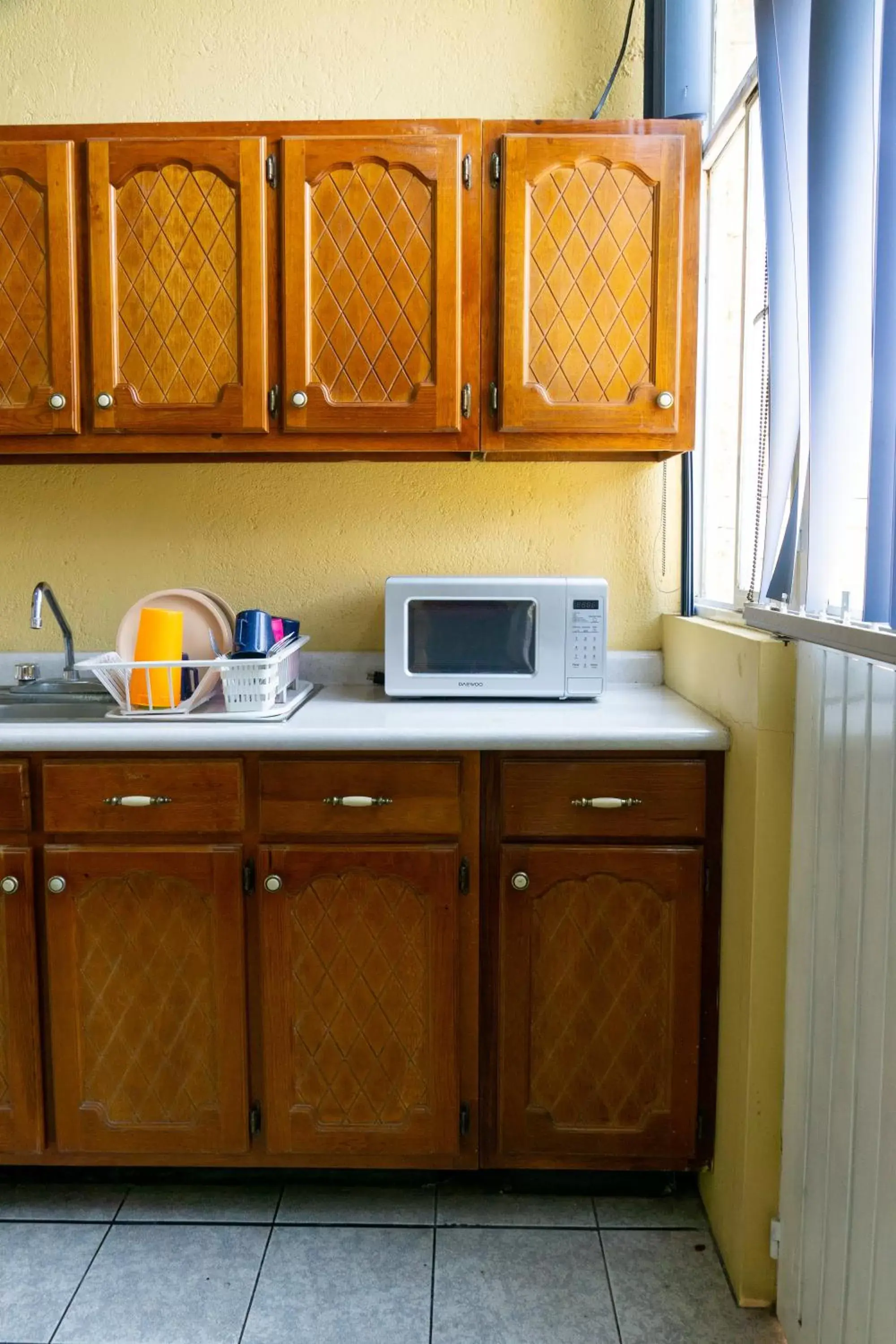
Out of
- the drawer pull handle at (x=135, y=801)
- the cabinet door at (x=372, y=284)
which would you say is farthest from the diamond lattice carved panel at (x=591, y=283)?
the drawer pull handle at (x=135, y=801)

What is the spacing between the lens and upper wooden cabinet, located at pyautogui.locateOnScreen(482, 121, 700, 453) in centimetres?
190

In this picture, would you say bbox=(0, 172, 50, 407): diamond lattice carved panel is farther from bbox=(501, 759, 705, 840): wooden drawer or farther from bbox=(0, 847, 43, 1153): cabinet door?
bbox=(501, 759, 705, 840): wooden drawer

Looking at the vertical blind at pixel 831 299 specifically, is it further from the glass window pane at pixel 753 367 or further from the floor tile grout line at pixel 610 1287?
the floor tile grout line at pixel 610 1287

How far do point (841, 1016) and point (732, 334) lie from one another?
1417 mm

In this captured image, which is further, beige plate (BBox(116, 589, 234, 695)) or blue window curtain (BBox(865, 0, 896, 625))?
beige plate (BBox(116, 589, 234, 695))

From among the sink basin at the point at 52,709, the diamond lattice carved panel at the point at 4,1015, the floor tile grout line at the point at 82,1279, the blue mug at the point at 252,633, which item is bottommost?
the floor tile grout line at the point at 82,1279

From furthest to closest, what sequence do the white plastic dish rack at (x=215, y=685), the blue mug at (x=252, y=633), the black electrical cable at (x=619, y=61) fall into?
the black electrical cable at (x=619, y=61) < the blue mug at (x=252, y=633) < the white plastic dish rack at (x=215, y=685)

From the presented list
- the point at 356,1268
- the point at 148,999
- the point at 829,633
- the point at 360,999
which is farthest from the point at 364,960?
the point at 829,633

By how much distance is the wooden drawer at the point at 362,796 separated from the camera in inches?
68.5

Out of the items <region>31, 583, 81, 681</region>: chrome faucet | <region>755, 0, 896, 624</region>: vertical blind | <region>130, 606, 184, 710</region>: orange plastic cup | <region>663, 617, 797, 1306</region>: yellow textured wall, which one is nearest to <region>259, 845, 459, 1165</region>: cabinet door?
<region>130, 606, 184, 710</region>: orange plastic cup

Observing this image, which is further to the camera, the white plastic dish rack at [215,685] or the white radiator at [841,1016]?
the white plastic dish rack at [215,685]

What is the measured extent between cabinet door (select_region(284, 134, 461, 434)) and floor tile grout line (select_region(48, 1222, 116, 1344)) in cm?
150

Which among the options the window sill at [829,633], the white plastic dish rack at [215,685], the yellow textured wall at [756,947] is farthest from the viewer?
the white plastic dish rack at [215,685]

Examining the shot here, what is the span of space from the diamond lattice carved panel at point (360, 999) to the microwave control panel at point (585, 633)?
1.84 feet
